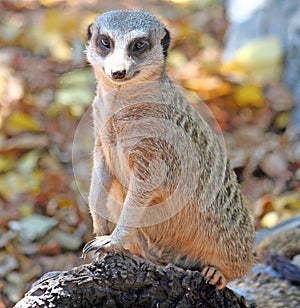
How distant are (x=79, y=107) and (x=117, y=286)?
10.9ft

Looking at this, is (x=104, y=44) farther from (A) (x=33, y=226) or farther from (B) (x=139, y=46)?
(A) (x=33, y=226)

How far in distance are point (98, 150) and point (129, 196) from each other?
13.7 inches

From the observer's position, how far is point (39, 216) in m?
5.04

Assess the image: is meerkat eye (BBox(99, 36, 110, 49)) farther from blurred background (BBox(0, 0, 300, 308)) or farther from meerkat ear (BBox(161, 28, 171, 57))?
blurred background (BBox(0, 0, 300, 308))

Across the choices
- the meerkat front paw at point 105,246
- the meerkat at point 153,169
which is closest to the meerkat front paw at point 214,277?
the meerkat at point 153,169

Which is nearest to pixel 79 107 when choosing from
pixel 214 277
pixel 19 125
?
pixel 19 125

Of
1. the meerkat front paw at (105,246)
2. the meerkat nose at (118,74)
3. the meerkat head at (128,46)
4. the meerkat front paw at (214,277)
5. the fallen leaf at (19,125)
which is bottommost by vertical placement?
the fallen leaf at (19,125)

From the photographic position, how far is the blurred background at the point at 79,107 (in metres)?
4.86

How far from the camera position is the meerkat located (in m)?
3.18

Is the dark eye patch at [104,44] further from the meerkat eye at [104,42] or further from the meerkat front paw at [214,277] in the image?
the meerkat front paw at [214,277]

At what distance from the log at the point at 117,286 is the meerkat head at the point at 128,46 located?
0.74 m

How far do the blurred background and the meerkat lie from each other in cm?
45

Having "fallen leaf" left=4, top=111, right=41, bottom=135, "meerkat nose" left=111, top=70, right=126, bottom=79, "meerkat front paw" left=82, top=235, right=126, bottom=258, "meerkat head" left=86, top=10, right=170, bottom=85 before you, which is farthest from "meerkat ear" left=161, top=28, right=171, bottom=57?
"fallen leaf" left=4, top=111, right=41, bottom=135

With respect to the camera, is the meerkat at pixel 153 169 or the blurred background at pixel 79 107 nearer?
the meerkat at pixel 153 169
